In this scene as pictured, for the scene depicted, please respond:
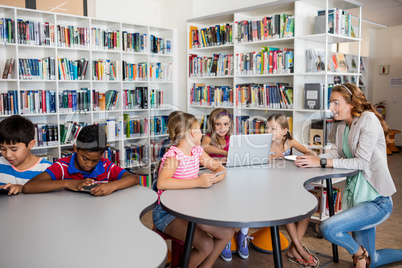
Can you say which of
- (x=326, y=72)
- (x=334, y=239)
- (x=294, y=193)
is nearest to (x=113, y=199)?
(x=294, y=193)

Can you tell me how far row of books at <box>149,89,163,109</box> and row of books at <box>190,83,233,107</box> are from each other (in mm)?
437

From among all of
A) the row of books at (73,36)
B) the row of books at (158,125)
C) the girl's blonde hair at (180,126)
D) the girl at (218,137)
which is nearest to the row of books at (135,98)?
the row of books at (158,125)

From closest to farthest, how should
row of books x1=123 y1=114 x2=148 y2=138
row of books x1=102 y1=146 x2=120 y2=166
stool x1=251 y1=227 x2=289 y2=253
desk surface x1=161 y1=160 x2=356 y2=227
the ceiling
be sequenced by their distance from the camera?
desk surface x1=161 y1=160 x2=356 y2=227, stool x1=251 y1=227 x2=289 y2=253, row of books x1=102 y1=146 x2=120 y2=166, row of books x1=123 y1=114 x2=148 y2=138, the ceiling

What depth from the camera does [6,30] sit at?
3.79m

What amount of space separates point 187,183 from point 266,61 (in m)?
2.53

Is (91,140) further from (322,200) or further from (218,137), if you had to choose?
(322,200)

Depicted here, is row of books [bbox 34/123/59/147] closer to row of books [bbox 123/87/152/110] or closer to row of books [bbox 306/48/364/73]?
row of books [bbox 123/87/152/110]

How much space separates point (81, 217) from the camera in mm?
1560

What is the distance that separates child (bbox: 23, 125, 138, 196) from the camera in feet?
6.25

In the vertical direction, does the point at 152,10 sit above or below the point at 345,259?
above

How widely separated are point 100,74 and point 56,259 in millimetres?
3626

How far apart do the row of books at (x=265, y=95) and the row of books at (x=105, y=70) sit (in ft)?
5.00

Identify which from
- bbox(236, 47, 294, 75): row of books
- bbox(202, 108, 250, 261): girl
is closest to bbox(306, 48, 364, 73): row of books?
bbox(236, 47, 294, 75): row of books

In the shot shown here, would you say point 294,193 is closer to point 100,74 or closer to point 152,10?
point 100,74
